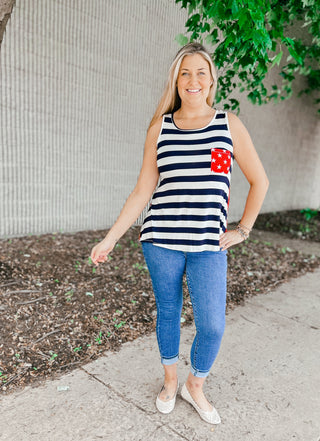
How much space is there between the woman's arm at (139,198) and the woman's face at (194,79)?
0.19 m

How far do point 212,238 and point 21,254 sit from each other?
107 inches

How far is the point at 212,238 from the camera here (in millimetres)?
1801

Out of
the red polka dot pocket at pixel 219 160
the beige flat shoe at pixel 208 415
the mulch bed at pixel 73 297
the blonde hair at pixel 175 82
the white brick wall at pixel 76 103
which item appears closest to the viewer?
the red polka dot pocket at pixel 219 160

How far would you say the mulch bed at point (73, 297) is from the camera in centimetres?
Answer: 249

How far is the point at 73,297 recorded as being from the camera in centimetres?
325

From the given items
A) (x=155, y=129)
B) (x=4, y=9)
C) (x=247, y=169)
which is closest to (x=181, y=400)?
(x=247, y=169)

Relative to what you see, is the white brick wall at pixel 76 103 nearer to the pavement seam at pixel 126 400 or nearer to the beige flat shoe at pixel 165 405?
the pavement seam at pixel 126 400

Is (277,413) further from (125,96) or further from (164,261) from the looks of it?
(125,96)

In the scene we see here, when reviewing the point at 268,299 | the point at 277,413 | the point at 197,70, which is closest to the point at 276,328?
the point at 268,299

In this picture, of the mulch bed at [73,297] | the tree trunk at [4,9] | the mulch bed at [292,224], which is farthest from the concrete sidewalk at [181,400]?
the mulch bed at [292,224]

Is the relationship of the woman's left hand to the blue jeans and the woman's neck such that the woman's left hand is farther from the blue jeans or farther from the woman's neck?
the woman's neck

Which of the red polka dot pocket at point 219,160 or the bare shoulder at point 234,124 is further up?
the bare shoulder at point 234,124

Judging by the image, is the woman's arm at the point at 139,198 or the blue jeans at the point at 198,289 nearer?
the blue jeans at the point at 198,289

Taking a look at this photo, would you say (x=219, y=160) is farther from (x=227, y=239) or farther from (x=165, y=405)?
(x=165, y=405)
